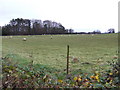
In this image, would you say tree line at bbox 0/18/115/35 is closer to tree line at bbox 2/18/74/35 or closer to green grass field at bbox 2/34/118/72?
tree line at bbox 2/18/74/35

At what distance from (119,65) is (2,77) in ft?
13.6

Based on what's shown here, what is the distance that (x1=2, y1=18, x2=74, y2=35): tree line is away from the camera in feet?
290

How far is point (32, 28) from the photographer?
93.8 m

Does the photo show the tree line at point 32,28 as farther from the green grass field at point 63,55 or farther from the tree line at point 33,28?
the green grass field at point 63,55

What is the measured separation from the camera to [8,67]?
5.48 m

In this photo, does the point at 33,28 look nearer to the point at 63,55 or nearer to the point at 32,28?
the point at 32,28

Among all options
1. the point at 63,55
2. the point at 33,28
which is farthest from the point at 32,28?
the point at 63,55

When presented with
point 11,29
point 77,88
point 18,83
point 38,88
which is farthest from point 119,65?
point 11,29

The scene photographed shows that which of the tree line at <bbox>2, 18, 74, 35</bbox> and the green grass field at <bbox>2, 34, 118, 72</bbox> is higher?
the tree line at <bbox>2, 18, 74, 35</bbox>

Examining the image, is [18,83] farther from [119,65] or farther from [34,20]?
[34,20]

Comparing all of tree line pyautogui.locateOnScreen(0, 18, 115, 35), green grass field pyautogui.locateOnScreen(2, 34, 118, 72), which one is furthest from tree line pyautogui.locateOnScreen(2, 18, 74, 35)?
green grass field pyautogui.locateOnScreen(2, 34, 118, 72)

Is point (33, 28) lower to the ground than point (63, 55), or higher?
higher

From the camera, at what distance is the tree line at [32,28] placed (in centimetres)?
8825

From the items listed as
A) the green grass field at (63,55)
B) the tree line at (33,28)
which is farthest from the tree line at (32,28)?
the green grass field at (63,55)
